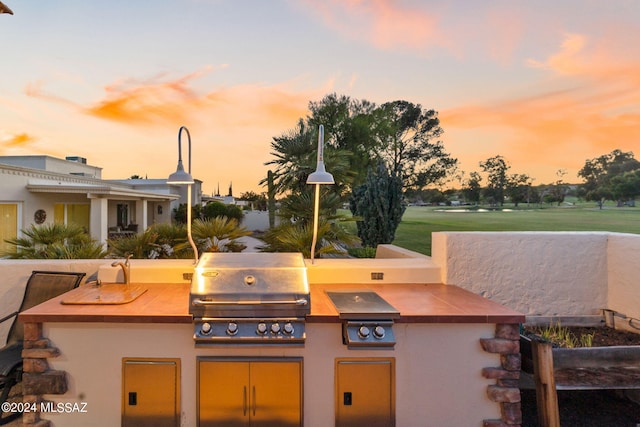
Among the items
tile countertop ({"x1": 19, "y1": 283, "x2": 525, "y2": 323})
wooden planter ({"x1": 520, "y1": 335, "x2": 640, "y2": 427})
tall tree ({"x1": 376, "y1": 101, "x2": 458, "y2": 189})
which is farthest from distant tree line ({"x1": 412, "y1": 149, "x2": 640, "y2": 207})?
tile countertop ({"x1": 19, "y1": 283, "x2": 525, "y2": 323})

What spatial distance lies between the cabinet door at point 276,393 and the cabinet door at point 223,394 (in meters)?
0.06

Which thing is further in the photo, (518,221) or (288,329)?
(518,221)

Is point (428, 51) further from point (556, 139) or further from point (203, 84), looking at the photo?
point (203, 84)

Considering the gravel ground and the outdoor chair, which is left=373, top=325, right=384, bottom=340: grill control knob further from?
the outdoor chair

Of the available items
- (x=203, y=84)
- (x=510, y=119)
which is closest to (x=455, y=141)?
(x=510, y=119)

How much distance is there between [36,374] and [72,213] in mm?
10626

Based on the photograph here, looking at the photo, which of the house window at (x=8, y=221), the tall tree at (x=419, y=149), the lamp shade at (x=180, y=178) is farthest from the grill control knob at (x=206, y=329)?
the tall tree at (x=419, y=149)

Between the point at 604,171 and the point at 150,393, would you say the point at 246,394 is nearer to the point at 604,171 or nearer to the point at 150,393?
the point at 150,393

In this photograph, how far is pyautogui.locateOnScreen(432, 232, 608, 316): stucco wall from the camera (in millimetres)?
3742

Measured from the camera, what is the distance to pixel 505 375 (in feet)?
7.07

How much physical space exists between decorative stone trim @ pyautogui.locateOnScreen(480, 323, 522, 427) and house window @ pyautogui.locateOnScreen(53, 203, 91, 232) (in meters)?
11.6

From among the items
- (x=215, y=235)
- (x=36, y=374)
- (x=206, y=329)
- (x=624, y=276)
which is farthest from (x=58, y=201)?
(x=624, y=276)

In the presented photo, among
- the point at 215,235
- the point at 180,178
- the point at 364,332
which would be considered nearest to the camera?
the point at 364,332

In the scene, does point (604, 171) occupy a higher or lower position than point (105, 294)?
higher
